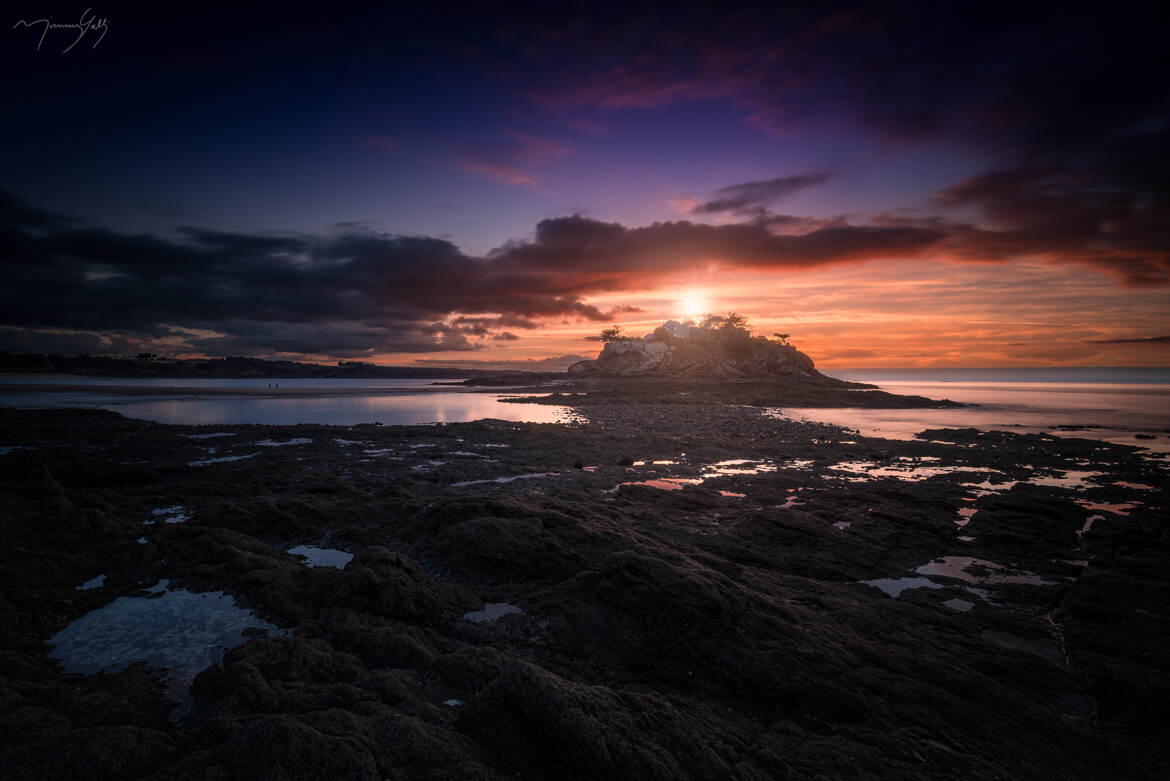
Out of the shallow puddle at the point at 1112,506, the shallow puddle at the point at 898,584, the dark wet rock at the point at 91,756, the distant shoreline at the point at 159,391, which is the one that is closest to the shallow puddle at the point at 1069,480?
the shallow puddle at the point at 1112,506

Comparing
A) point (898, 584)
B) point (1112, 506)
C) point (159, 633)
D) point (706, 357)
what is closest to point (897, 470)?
point (1112, 506)

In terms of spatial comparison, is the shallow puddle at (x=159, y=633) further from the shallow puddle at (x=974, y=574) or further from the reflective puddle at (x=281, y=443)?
→ the reflective puddle at (x=281, y=443)

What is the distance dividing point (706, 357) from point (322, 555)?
104 meters

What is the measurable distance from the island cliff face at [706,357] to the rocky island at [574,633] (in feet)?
276

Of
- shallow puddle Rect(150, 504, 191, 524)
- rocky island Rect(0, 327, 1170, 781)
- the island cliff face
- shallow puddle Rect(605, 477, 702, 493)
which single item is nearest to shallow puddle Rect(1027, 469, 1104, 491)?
rocky island Rect(0, 327, 1170, 781)

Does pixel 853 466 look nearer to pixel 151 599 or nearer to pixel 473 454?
pixel 473 454

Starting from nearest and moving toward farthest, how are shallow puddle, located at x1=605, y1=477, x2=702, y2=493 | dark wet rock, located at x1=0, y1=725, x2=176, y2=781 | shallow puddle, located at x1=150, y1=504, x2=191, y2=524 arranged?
dark wet rock, located at x1=0, y1=725, x2=176, y2=781 < shallow puddle, located at x1=150, y1=504, x2=191, y2=524 < shallow puddle, located at x1=605, y1=477, x2=702, y2=493

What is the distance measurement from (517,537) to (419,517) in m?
3.37

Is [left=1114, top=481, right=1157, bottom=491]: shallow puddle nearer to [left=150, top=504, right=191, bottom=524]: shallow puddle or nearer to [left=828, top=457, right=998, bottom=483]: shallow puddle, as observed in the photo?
[left=828, top=457, right=998, bottom=483]: shallow puddle

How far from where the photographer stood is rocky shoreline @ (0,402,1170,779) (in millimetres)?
4520

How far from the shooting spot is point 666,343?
12162 centimetres

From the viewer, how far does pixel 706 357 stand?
108 metres

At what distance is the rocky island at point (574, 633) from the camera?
4.54m

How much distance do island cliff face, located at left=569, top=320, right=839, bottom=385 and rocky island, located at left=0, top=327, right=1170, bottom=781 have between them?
84.0 metres
